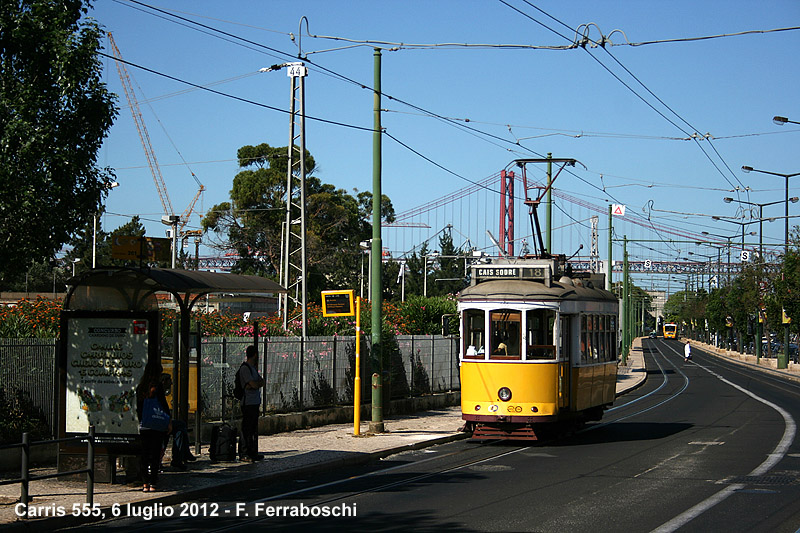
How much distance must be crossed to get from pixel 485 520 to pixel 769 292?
6618 centimetres

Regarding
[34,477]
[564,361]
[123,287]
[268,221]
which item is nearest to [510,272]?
[564,361]

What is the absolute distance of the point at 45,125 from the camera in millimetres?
12781

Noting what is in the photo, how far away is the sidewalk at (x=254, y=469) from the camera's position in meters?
11.7

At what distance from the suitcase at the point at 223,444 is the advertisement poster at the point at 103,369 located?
2.54 metres

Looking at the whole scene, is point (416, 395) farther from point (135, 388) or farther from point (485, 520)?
point (485, 520)

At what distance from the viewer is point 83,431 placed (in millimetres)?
13594

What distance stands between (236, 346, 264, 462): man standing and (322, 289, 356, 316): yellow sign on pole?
3.66 m

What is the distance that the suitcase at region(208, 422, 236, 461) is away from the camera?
15742mm

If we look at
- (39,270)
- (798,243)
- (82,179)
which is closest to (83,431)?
(82,179)

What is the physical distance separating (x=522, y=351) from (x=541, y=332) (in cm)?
66

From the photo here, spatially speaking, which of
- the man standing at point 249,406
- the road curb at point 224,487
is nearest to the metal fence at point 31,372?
the man standing at point 249,406

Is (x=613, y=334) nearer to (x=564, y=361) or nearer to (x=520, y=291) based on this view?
(x=564, y=361)

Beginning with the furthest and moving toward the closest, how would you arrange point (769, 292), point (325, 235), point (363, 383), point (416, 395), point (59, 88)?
point (325, 235) < point (769, 292) < point (416, 395) < point (363, 383) < point (59, 88)

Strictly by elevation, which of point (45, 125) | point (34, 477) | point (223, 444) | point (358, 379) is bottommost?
point (223, 444)
